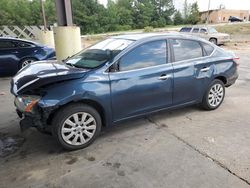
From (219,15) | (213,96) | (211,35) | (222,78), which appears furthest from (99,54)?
(219,15)

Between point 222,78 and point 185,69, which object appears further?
point 222,78

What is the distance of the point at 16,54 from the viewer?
28.5 ft

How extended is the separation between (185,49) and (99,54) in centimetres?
153

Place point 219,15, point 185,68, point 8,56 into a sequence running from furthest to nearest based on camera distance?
point 219,15
point 8,56
point 185,68

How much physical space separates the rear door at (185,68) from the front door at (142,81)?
5.9 inches

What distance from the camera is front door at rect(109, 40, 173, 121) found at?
157 inches

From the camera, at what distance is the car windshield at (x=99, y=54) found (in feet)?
13.4

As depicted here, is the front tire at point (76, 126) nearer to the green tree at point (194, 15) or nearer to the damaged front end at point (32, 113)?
the damaged front end at point (32, 113)

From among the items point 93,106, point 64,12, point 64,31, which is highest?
point 64,12

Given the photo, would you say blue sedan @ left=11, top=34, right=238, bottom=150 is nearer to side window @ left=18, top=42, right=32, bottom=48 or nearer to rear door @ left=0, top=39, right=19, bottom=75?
rear door @ left=0, top=39, right=19, bottom=75

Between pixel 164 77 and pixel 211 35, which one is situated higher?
pixel 164 77

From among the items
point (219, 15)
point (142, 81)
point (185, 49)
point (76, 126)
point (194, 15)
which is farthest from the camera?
point (219, 15)

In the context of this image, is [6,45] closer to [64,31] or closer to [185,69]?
[64,31]

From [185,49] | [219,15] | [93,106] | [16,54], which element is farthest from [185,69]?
[219,15]
